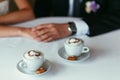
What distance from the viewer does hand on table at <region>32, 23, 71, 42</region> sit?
1212mm

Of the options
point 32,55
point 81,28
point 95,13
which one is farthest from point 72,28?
point 95,13

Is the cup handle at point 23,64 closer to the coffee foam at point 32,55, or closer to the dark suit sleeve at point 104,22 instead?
the coffee foam at point 32,55

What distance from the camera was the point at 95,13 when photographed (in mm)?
1771

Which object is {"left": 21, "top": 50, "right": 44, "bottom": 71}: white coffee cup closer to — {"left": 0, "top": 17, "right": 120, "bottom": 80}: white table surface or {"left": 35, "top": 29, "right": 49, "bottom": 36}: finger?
{"left": 0, "top": 17, "right": 120, "bottom": 80}: white table surface

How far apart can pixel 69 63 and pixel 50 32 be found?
28 cm

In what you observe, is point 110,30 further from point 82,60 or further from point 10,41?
point 10,41

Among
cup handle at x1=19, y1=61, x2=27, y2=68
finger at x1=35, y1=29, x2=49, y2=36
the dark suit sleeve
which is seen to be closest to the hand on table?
finger at x1=35, y1=29, x2=49, y2=36

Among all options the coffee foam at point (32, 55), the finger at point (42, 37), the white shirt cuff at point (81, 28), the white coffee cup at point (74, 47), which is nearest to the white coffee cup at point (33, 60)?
the coffee foam at point (32, 55)

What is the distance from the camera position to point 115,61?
1.04 meters

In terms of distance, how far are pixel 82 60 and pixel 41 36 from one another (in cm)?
29

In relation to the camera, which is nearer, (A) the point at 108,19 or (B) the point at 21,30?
(B) the point at 21,30

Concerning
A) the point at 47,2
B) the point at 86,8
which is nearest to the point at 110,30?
the point at 86,8

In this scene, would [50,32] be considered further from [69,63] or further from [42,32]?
[69,63]

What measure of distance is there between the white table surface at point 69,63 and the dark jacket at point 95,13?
0.17 feet
